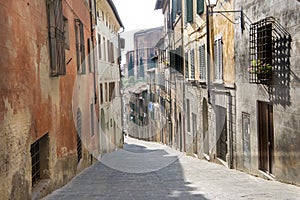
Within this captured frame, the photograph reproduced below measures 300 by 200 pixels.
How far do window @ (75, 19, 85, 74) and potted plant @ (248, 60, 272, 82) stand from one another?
20.3ft

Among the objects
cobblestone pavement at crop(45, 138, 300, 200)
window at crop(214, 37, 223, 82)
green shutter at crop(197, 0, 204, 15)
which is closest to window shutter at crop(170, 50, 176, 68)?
green shutter at crop(197, 0, 204, 15)

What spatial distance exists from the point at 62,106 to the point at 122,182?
2.46 m

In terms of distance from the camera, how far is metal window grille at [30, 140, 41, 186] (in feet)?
28.0

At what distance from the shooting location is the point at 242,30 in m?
11.6

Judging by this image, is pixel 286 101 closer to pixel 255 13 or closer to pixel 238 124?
pixel 255 13

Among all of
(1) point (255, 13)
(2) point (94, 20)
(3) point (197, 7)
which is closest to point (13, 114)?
(1) point (255, 13)

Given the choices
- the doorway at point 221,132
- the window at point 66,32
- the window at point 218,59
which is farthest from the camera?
the doorway at point 221,132

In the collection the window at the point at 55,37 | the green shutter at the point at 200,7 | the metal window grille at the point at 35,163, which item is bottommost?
the metal window grille at the point at 35,163

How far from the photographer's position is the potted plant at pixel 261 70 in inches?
380

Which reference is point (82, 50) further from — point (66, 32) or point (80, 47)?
point (66, 32)

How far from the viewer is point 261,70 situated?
987 centimetres

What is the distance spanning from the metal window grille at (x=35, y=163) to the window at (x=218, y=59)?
283 inches

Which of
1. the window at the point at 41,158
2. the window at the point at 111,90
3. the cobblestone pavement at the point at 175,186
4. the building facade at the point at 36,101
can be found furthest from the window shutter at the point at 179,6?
the window at the point at 41,158

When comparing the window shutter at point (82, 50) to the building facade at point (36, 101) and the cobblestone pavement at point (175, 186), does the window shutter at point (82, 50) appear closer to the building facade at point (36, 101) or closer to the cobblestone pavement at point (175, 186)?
the building facade at point (36, 101)
